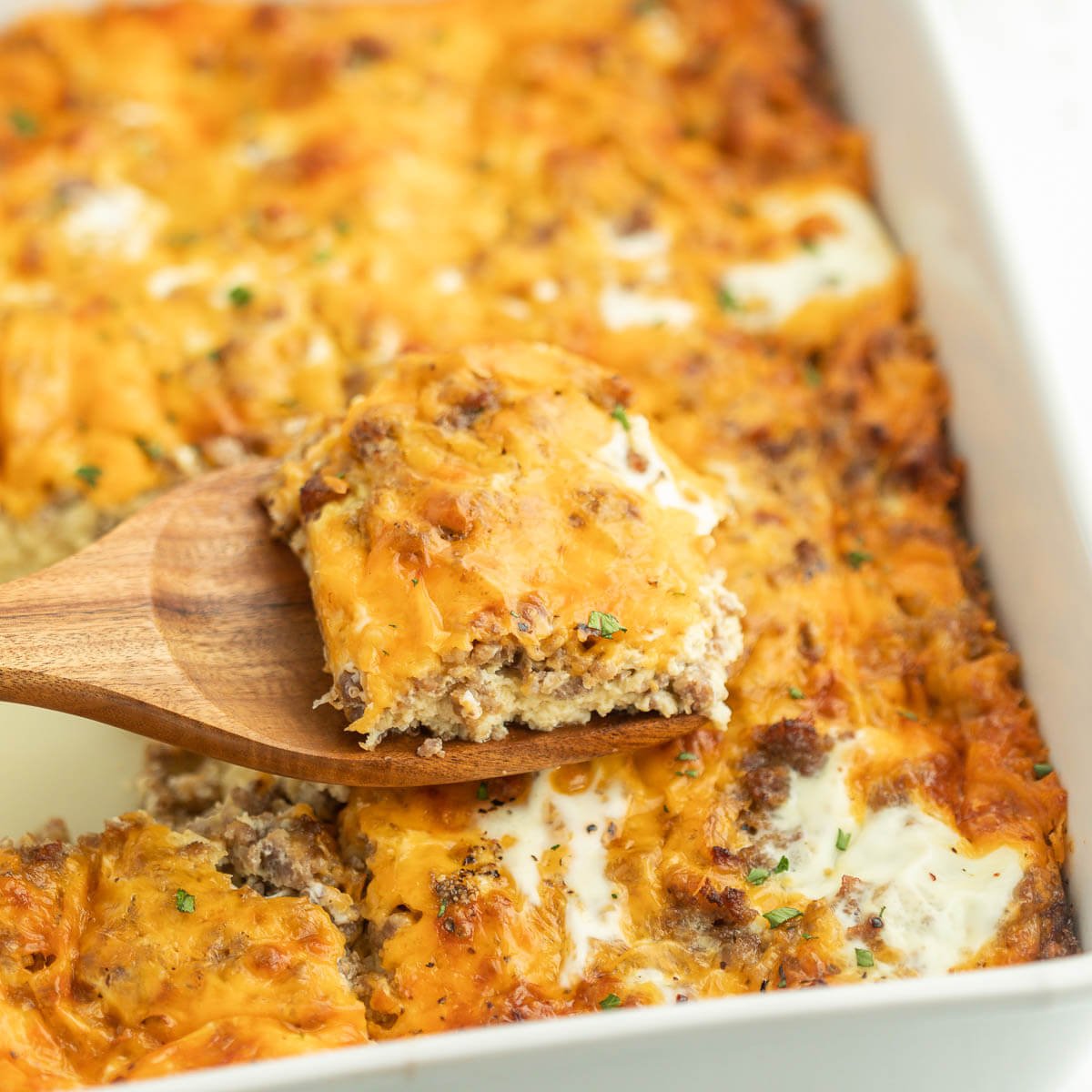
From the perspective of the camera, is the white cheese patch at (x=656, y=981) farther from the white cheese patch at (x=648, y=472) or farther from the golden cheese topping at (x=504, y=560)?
the white cheese patch at (x=648, y=472)

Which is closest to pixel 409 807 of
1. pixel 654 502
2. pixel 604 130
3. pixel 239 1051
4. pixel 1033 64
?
pixel 239 1051

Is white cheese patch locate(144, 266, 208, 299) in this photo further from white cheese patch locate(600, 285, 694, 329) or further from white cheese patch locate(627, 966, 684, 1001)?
white cheese patch locate(627, 966, 684, 1001)

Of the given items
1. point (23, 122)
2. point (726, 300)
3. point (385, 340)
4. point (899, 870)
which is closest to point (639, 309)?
point (726, 300)

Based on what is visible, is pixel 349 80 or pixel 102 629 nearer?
pixel 102 629

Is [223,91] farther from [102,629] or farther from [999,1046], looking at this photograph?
[999,1046]

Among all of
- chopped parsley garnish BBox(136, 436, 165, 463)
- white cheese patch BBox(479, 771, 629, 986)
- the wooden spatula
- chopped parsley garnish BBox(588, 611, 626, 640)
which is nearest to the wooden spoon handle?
the wooden spatula

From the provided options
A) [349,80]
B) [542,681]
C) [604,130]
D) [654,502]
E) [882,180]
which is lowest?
[542,681]

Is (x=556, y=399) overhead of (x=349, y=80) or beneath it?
beneath
